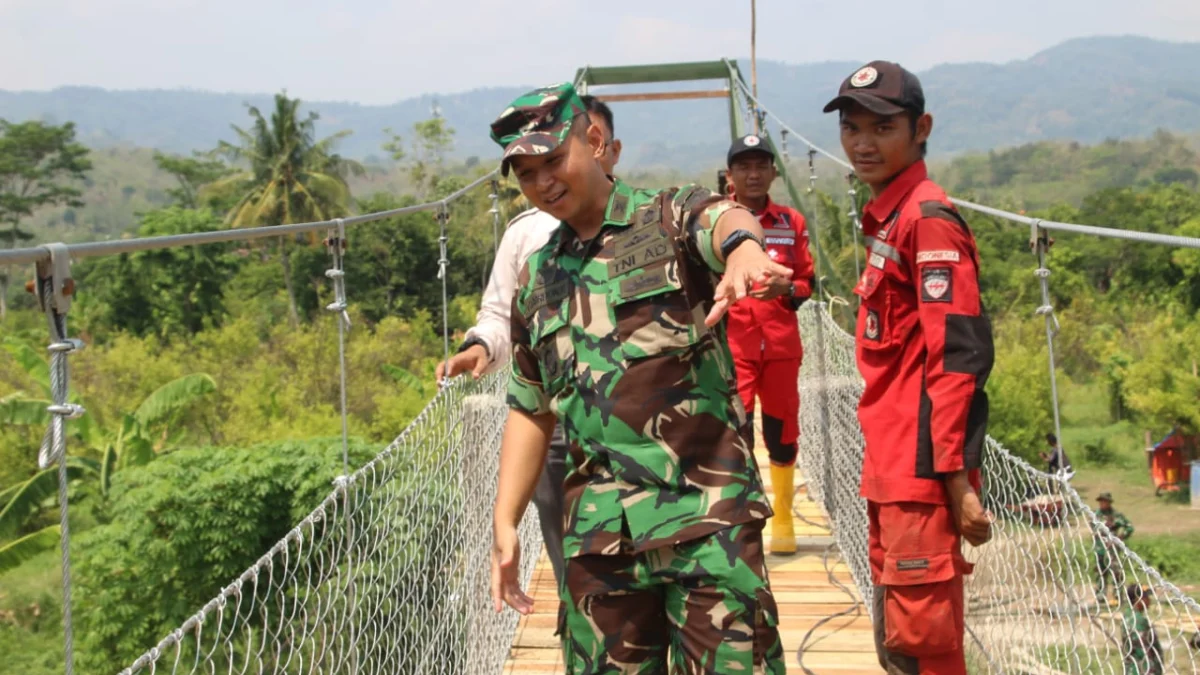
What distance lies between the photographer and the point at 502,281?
2.38m

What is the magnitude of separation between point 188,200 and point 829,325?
51889mm

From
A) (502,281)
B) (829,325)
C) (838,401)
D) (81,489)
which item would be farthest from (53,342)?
(81,489)

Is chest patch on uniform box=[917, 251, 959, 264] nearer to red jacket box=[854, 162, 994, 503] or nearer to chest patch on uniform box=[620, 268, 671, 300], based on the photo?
red jacket box=[854, 162, 994, 503]

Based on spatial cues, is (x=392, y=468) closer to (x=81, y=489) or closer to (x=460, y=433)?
Result: (x=460, y=433)

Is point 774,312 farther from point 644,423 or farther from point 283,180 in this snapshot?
point 283,180

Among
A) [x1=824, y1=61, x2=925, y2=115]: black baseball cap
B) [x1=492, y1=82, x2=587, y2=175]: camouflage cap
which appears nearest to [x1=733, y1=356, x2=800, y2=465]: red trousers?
[x1=824, y1=61, x2=925, y2=115]: black baseball cap

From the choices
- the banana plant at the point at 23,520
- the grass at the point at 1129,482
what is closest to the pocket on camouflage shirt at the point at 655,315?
the banana plant at the point at 23,520

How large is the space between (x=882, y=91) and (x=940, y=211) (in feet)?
0.73

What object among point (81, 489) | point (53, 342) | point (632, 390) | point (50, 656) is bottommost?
point (50, 656)

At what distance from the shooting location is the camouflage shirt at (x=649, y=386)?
1570mm

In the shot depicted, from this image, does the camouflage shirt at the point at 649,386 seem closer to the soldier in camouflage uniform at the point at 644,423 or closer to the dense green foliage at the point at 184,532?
the soldier in camouflage uniform at the point at 644,423

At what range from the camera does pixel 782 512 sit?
3693mm

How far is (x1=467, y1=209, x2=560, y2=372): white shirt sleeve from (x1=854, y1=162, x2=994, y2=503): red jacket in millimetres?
688

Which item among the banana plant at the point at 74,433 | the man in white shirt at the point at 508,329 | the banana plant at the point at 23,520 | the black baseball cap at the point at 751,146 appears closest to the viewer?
the man in white shirt at the point at 508,329
